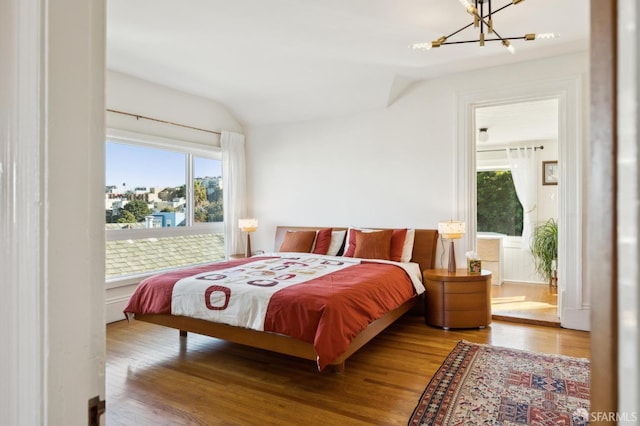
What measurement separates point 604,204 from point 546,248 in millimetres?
5953

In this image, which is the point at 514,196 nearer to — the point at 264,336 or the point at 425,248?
the point at 425,248

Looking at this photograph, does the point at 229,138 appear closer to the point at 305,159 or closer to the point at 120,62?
the point at 305,159

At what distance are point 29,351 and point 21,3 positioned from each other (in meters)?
0.62

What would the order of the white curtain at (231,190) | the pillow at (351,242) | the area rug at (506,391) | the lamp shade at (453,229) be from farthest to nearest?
the white curtain at (231,190), the pillow at (351,242), the lamp shade at (453,229), the area rug at (506,391)

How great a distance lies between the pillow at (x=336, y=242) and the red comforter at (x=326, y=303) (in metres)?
1.06

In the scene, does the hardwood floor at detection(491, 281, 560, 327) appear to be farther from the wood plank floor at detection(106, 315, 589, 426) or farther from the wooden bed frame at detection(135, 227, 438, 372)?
the wooden bed frame at detection(135, 227, 438, 372)

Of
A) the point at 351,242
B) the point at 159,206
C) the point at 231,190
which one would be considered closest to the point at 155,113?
the point at 159,206

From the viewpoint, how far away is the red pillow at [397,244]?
4457 mm

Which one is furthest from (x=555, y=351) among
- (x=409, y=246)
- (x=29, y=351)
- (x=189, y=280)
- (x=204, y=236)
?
(x=204, y=236)

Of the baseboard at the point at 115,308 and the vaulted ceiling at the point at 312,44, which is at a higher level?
the vaulted ceiling at the point at 312,44

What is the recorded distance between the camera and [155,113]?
473 centimetres

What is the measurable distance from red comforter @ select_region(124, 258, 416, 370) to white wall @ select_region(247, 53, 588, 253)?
4.57 feet

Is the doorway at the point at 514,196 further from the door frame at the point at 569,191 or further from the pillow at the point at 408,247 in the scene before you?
the pillow at the point at 408,247

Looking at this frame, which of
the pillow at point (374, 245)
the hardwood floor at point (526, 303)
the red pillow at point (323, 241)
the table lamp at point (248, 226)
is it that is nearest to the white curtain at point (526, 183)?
the hardwood floor at point (526, 303)
